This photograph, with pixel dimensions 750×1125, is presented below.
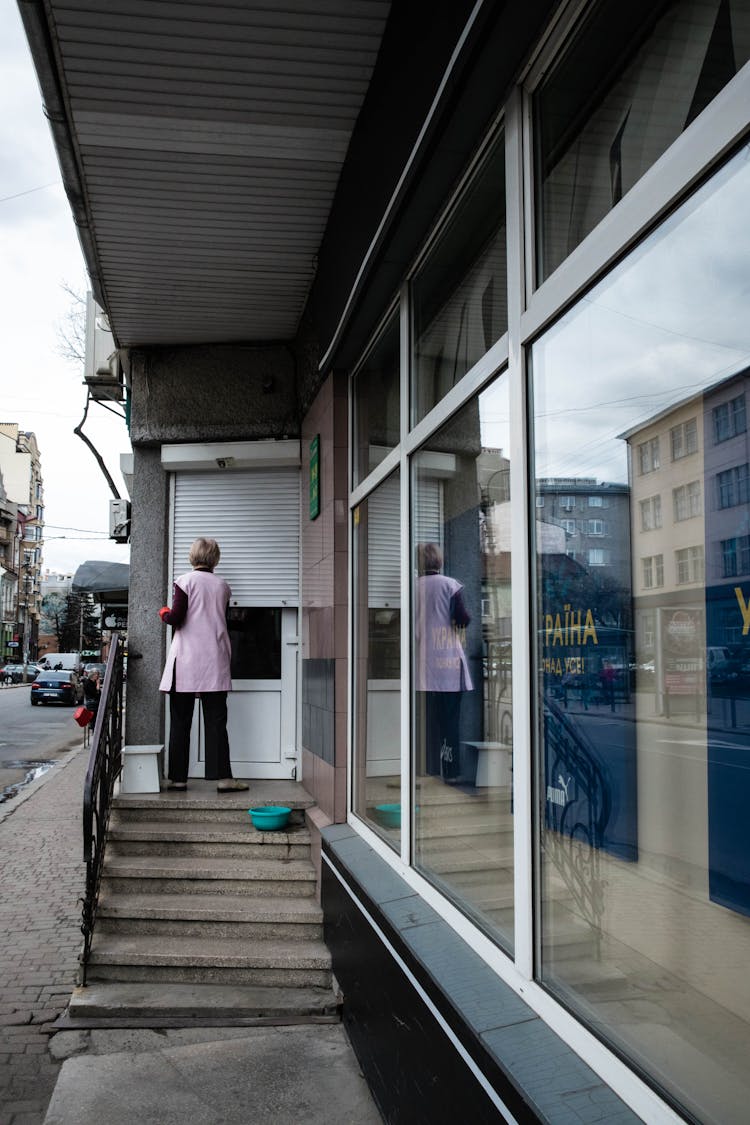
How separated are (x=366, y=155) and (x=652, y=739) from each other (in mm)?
2743

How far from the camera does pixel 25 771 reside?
46.6 feet

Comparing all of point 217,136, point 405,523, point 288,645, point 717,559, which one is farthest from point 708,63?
point 288,645

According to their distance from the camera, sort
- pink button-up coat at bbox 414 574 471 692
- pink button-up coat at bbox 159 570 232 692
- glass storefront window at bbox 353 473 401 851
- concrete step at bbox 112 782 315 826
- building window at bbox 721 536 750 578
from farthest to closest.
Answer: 1. pink button-up coat at bbox 159 570 232 692
2. concrete step at bbox 112 782 315 826
3. glass storefront window at bbox 353 473 401 851
4. pink button-up coat at bbox 414 574 471 692
5. building window at bbox 721 536 750 578

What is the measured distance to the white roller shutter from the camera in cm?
653

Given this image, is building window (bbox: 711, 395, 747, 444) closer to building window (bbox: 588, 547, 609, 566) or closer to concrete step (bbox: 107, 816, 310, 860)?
building window (bbox: 588, 547, 609, 566)

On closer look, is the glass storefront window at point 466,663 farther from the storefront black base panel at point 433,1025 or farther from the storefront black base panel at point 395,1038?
the storefront black base panel at point 395,1038

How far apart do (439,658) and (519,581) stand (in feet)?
3.51

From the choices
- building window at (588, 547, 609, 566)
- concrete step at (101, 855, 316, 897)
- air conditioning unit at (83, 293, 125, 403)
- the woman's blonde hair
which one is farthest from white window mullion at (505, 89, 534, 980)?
air conditioning unit at (83, 293, 125, 403)

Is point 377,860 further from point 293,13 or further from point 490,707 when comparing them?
point 293,13

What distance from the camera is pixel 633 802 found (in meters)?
1.86

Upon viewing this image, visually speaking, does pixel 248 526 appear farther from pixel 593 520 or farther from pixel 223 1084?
pixel 593 520

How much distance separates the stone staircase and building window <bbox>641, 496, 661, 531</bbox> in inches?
121

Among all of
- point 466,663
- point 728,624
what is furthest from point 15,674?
point 728,624

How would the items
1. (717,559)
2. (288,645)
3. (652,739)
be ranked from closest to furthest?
(717,559), (652,739), (288,645)
